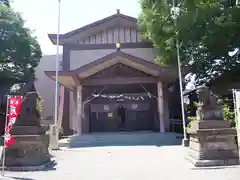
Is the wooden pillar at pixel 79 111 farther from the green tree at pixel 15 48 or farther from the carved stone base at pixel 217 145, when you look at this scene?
the carved stone base at pixel 217 145

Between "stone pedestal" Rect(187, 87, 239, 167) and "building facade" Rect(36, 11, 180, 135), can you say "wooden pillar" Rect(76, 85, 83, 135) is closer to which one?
"building facade" Rect(36, 11, 180, 135)

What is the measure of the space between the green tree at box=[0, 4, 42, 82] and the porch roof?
20.5 ft

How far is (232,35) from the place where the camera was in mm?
16141

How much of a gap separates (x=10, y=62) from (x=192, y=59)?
15.6 meters

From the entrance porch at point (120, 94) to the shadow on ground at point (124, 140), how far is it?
977 mm

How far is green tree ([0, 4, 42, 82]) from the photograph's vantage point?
67.3 feet

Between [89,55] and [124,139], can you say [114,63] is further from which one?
[124,139]

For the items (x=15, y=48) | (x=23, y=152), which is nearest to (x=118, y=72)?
(x=15, y=48)

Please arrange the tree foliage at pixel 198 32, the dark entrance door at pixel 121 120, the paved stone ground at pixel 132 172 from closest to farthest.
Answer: the paved stone ground at pixel 132 172
the tree foliage at pixel 198 32
the dark entrance door at pixel 121 120

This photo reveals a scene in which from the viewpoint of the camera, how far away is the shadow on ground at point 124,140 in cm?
1566

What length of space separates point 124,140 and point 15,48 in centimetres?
1242

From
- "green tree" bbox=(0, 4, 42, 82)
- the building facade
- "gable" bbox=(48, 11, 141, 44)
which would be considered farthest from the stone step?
"green tree" bbox=(0, 4, 42, 82)

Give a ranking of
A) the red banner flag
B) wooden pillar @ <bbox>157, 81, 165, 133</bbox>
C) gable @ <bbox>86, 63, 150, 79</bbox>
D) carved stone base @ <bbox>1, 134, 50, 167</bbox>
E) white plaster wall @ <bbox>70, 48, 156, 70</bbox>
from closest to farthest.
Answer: the red banner flag → carved stone base @ <bbox>1, 134, 50, 167</bbox> → wooden pillar @ <bbox>157, 81, 165, 133</bbox> → gable @ <bbox>86, 63, 150, 79</bbox> → white plaster wall @ <bbox>70, 48, 156, 70</bbox>

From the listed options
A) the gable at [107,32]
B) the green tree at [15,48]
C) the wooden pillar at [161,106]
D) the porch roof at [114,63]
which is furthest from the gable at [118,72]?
the green tree at [15,48]
